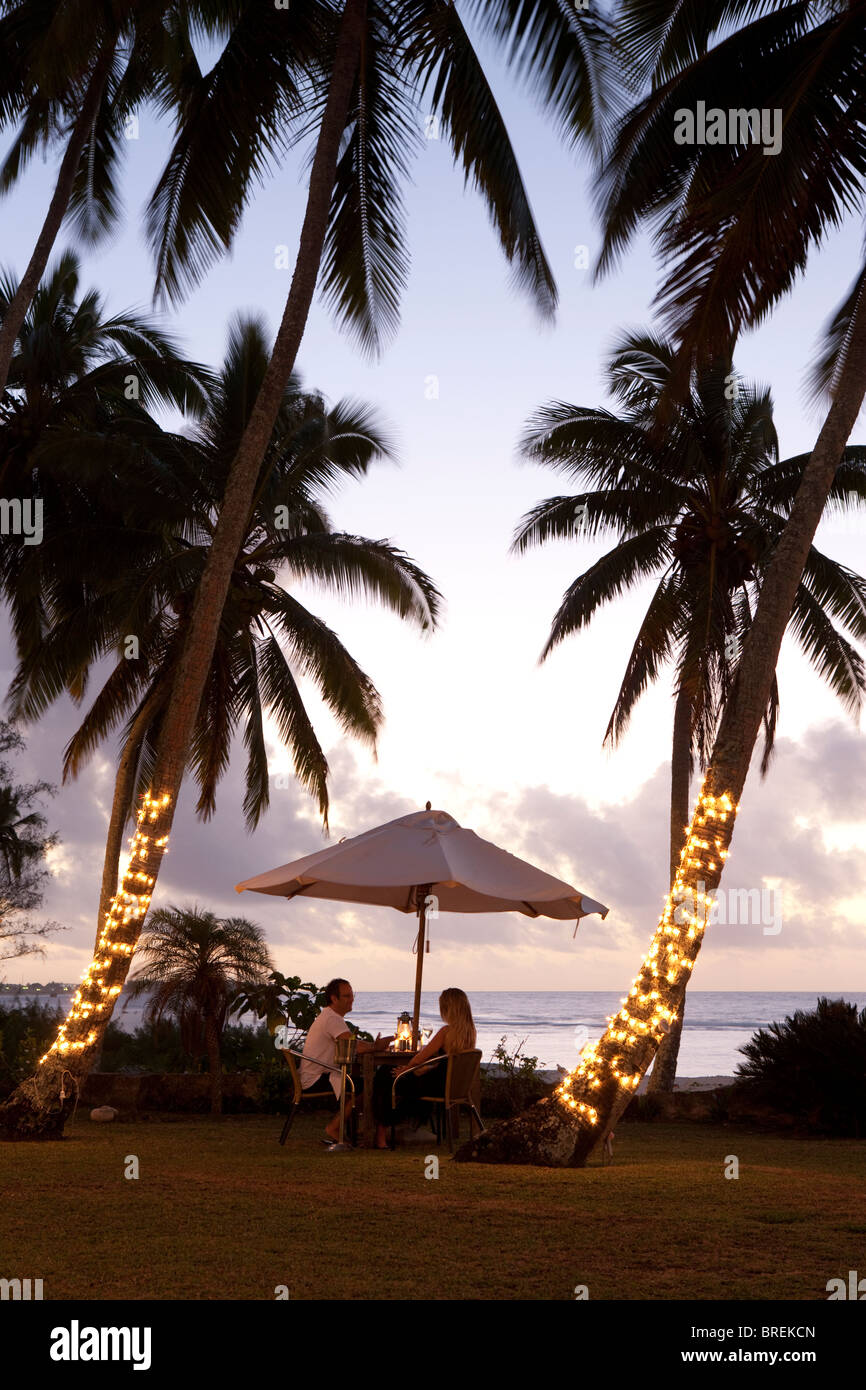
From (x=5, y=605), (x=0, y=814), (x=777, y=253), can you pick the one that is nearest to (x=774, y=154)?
(x=777, y=253)

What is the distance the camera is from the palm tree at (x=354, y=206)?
9.85 metres

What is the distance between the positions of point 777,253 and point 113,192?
9.92 metres

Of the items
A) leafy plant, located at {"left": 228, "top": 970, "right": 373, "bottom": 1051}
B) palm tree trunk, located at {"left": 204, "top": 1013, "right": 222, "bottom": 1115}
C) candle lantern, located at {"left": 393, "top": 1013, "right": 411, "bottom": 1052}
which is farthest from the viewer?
leafy plant, located at {"left": 228, "top": 970, "right": 373, "bottom": 1051}

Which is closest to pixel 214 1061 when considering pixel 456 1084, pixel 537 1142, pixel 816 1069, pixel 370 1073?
pixel 370 1073

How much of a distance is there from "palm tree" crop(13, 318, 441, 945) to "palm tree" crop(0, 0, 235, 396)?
2.81 meters

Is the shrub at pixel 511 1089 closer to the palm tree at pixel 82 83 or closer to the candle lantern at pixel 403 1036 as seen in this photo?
the candle lantern at pixel 403 1036

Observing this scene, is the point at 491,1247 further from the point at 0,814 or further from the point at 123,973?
the point at 0,814

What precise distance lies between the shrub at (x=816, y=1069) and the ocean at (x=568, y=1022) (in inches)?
502

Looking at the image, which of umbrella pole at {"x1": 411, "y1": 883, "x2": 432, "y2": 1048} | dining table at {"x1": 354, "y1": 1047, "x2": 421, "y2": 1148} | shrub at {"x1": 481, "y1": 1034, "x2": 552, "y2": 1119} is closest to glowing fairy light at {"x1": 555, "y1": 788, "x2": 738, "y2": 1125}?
dining table at {"x1": 354, "y1": 1047, "x2": 421, "y2": 1148}

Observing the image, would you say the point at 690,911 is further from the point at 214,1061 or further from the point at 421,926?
the point at 214,1061

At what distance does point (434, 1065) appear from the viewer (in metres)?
9.27

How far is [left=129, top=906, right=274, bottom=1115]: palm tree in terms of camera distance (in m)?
12.9

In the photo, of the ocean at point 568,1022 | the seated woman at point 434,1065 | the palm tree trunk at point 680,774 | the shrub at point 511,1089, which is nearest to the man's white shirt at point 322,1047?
the seated woman at point 434,1065

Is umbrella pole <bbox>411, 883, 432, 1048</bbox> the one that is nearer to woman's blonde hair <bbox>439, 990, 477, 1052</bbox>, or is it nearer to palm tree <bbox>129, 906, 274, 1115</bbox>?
woman's blonde hair <bbox>439, 990, 477, 1052</bbox>
